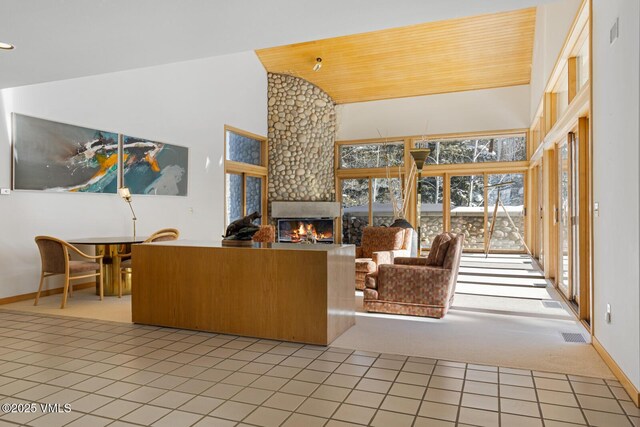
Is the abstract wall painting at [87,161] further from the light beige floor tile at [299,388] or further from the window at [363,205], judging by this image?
the window at [363,205]

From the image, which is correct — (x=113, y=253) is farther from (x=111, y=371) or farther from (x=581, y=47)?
(x=581, y=47)

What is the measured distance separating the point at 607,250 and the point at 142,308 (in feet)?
13.0

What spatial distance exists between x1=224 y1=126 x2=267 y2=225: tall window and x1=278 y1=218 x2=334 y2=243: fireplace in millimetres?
588

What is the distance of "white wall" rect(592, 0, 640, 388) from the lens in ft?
8.43

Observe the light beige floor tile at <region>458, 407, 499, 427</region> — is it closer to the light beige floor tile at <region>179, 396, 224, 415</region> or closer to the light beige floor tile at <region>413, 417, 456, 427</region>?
the light beige floor tile at <region>413, 417, 456, 427</region>

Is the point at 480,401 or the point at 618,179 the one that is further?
the point at 618,179

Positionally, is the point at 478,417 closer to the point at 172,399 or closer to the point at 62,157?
the point at 172,399

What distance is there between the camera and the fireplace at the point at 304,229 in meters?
10.9

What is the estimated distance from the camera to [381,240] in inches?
267

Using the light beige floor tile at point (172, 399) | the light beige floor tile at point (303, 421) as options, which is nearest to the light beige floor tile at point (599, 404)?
the light beige floor tile at point (303, 421)

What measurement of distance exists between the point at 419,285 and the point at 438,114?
23.1 feet

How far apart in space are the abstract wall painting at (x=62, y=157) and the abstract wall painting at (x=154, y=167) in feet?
0.79

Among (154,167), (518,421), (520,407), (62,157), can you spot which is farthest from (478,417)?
(154,167)

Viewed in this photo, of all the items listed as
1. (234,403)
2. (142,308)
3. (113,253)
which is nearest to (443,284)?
(234,403)
